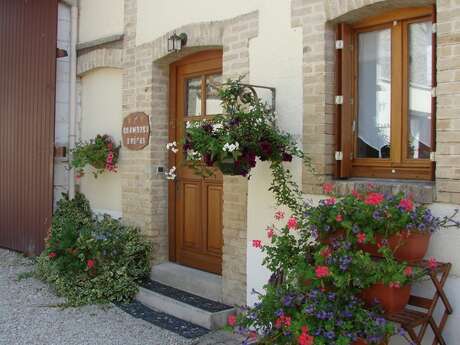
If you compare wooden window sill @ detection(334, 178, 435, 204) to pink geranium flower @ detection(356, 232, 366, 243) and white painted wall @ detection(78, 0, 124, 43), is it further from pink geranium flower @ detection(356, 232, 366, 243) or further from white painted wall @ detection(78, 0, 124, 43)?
white painted wall @ detection(78, 0, 124, 43)

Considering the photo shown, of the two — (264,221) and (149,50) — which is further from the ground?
(149,50)

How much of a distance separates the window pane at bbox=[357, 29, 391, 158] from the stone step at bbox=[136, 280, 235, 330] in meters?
1.88

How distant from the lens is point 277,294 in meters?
3.71

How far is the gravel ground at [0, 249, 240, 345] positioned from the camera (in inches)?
189

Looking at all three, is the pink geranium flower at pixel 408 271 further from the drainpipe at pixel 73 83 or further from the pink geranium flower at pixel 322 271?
the drainpipe at pixel 73 83

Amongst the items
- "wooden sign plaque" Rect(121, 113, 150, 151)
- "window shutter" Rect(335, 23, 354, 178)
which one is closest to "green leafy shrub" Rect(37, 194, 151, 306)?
"wooden sign plaque" Rect(121, 113, 150, 151)

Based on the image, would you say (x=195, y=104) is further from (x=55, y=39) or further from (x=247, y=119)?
(x=55, y=39)

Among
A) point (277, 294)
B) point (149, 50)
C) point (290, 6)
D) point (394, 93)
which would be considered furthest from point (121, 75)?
point (277, 294)

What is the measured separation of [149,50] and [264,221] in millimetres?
2529

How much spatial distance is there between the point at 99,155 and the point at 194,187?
4.53 ft

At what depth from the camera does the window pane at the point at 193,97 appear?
20.2 feet

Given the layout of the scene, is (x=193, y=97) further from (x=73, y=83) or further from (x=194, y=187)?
(x=73, y=83)

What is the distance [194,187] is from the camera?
20.4 feet

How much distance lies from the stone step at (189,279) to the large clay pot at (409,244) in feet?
7.48
